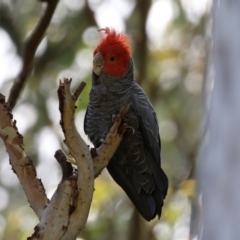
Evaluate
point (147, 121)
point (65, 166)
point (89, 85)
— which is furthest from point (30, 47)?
point (89, 85)

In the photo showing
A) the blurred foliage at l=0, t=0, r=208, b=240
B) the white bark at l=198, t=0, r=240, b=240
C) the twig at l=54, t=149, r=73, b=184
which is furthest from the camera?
the blurred foliage at l=0, t=0, r=208, b=240

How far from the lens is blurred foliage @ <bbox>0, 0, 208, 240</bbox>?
4.39 metres

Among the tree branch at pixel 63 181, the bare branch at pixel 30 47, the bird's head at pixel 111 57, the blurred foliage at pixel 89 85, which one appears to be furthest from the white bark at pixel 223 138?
the blurred foliage at pixel 89 85

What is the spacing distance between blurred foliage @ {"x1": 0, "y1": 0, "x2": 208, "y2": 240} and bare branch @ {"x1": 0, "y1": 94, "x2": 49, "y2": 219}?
7.45ft

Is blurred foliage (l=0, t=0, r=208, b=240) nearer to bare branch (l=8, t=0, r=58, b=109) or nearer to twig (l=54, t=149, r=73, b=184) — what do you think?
bare branch (l=8, t=0, r=58, b=109)

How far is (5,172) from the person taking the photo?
15.5 feet

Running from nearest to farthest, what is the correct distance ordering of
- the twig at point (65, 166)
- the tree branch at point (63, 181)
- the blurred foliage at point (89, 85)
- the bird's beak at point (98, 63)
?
the tree branch at point (63, 181) → the twig at point (65, 166) → the bird's beak at point (98, 63) → the blurred foliage at point (89, 85)

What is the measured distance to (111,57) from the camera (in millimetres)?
2920

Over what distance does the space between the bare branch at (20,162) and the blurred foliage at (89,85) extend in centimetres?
227

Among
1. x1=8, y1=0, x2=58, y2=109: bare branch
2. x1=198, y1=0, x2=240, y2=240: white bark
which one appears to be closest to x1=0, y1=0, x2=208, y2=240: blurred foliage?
x1=8, y1=0, x2=58, y2=109: bare branch

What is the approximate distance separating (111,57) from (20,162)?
1.07m

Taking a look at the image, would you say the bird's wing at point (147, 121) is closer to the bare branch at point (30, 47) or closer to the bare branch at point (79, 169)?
the bare branch at point (30, 47)

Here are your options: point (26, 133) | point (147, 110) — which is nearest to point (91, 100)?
point (147, 110)

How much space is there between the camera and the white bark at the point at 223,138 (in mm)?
434
